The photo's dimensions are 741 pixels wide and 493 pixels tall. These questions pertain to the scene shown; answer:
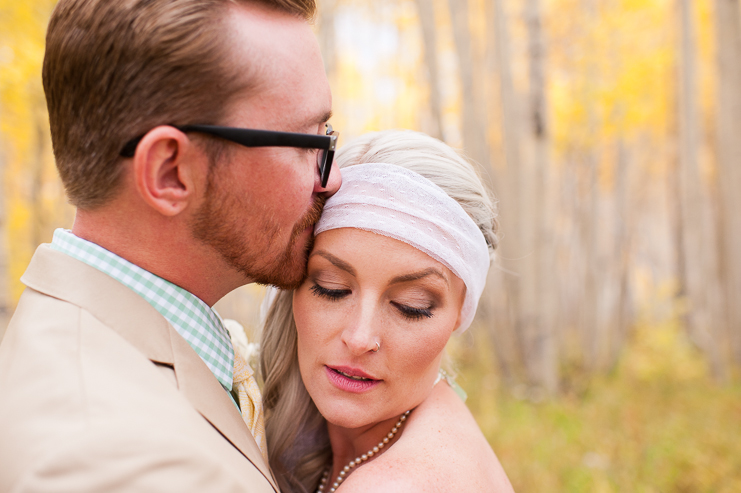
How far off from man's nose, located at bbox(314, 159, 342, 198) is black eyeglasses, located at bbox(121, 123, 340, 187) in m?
0.05

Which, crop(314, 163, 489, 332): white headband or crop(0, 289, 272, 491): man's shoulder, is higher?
crop(314, 163, 489, 332): white headband

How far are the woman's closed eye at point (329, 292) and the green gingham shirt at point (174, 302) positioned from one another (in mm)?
336

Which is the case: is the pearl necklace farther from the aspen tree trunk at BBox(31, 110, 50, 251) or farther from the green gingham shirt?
the aspen tree trunk at BBox(31, 110, 50, 251)

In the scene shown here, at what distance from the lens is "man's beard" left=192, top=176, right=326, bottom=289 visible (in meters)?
1.56

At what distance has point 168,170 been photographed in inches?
58.5

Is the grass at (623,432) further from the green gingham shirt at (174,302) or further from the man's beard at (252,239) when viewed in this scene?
the green gingham shirt at (174,302)

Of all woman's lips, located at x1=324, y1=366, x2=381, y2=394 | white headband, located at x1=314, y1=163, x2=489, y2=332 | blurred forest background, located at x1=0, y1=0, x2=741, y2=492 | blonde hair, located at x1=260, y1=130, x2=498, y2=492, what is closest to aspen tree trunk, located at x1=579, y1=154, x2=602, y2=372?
blurred forest background, located at x1=0, y1=0, x2=741, y2=492

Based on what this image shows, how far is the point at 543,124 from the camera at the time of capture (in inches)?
307

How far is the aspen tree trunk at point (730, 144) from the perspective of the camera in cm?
695

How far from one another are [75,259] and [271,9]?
918 millimetres

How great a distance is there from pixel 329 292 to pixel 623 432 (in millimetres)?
6230

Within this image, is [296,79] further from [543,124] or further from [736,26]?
[736,26]

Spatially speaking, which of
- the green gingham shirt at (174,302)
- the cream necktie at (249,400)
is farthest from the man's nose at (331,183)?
the cream necktie at (249,400)

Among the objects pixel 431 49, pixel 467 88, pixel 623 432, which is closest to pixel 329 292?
pixel 623 432
